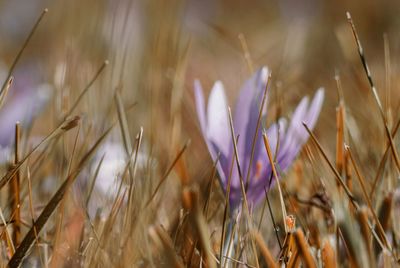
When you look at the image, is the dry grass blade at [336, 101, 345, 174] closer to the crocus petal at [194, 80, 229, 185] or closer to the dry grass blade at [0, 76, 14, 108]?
the crocus petal at [194, 80, 229, 185]

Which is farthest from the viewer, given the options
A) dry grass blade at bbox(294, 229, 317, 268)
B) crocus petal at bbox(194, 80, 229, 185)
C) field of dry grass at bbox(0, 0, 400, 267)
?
crocus petal at bbox(194, 80, 229, 185)

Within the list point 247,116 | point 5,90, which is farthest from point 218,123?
point 5,90

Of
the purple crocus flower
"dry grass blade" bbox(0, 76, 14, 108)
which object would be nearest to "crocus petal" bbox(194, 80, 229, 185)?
the purple crocus flower

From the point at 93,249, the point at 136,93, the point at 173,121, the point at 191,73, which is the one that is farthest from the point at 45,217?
the point at 191,73

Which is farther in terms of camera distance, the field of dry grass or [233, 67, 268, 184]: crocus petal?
[233, 67, 268, 184]: crocus petal

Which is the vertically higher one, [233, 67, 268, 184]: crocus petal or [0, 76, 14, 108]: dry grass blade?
[0, 76, 14, 108]: dry grass blade

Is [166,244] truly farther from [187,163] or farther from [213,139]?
[187,163]

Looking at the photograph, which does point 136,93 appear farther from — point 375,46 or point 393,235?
point 375,46

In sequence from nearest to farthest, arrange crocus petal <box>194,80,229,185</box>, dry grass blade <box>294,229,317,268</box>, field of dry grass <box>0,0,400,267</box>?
dry grass blade <box>294,229,317,268</box>
field of dry grass <box>0,0,400,267</box>
crocus petal <box>194,80,229,185</box>

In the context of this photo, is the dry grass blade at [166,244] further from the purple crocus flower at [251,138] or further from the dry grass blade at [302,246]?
the purple crocus flower at [251,138]
